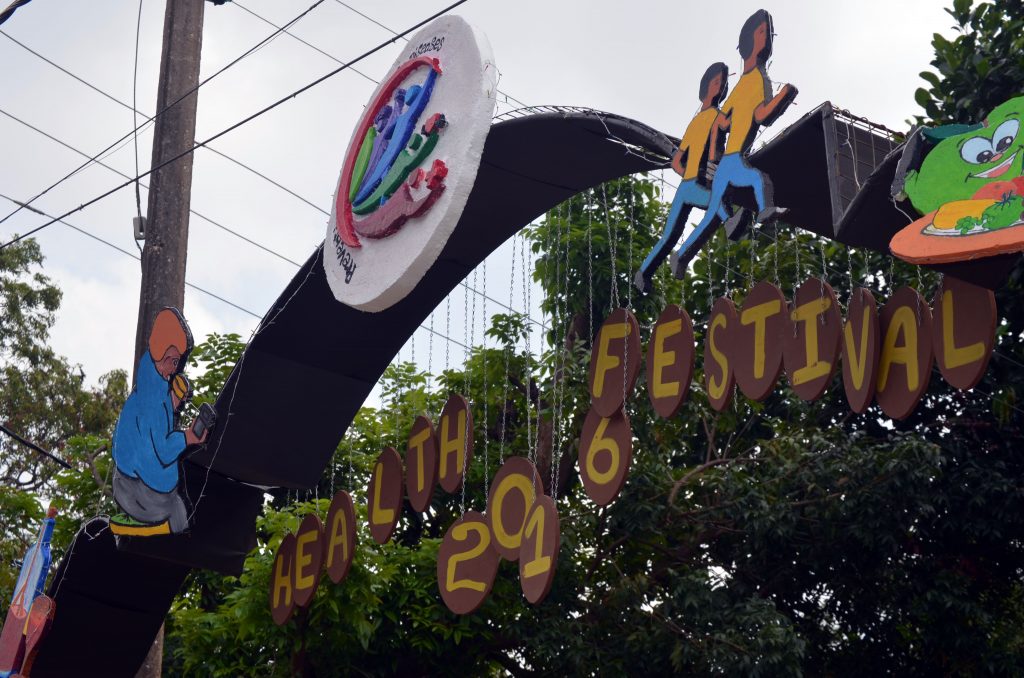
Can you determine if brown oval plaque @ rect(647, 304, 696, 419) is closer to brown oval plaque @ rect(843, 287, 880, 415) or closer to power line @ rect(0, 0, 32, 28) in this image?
brown oval plaque @ rect(843, 287, 880, 415)

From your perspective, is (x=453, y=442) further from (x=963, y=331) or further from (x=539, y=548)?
(x=963, y=331)

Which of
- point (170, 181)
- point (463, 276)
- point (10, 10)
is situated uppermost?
point (10, 10)

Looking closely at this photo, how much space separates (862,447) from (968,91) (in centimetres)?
339

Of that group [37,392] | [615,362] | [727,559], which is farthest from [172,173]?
[37,392]

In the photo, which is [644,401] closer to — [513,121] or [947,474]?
[947,474]

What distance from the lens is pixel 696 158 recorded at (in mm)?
7141

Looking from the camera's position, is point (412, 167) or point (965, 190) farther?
point (412, 167)

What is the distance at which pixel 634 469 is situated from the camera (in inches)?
491

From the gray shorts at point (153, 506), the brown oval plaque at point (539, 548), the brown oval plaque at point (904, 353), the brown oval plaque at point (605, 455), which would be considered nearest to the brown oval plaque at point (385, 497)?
the gray shorts at point (153, 506)

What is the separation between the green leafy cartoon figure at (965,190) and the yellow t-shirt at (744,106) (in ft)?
2.97

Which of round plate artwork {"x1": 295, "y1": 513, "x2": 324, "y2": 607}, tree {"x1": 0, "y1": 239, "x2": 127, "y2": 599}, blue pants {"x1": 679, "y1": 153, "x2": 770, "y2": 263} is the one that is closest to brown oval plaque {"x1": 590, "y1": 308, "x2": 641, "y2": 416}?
blue pants {"x1": 679, "y1": 153, "x2": 770, "y2": 263}

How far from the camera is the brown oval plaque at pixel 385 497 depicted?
30.3ft

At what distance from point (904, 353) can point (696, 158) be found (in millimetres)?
1482

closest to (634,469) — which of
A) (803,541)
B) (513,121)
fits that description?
(803,541)
